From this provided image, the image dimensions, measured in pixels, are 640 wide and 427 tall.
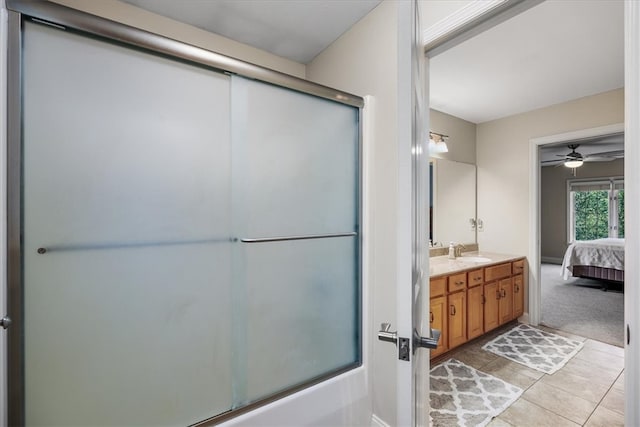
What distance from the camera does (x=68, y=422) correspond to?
1.06 m

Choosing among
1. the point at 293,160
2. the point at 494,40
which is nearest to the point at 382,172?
the point at 293,160

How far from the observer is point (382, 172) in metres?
1.65

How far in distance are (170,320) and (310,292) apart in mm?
713

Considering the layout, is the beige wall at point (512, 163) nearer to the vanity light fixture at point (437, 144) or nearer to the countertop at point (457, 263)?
the countertop at point (457, 263)

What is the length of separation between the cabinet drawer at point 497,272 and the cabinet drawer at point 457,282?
0.40m

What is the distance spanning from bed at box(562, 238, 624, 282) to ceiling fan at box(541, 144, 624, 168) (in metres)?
1.43

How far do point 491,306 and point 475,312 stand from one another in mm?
316

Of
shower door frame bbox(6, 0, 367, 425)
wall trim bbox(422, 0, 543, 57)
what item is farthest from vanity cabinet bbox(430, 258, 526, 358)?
shower door frame bbox(6, 0, 367, 425)

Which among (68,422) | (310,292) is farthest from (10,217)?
(310,292)

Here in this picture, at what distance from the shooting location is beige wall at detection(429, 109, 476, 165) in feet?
10.9

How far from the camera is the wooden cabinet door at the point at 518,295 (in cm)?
316

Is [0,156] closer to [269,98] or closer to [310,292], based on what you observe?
[269,98]

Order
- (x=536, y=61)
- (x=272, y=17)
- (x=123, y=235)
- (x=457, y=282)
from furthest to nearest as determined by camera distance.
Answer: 1. (x=457, y=282)
2. (x=536, y=61)
3. (x=272, y=17)
4. (x=123, y=235)

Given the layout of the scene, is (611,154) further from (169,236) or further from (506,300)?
(169,236)
